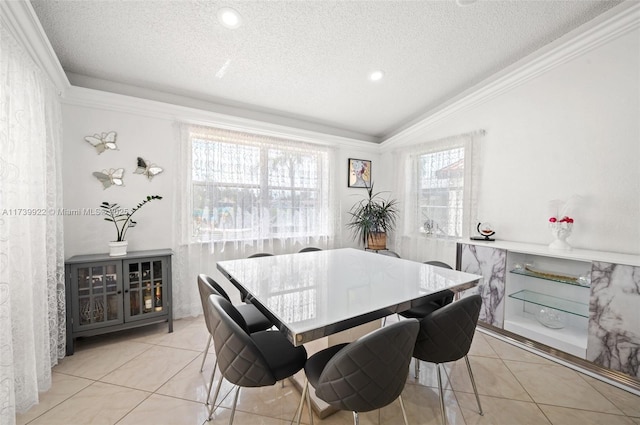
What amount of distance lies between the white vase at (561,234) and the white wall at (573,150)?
0.19 meters

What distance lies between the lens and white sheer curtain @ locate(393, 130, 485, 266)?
10.4ft

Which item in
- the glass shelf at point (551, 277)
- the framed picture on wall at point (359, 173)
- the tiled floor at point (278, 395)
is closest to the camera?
the tiled floor at point (278, 395)

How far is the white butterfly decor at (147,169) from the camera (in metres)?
2.73

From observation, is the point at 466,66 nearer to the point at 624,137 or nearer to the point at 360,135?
the point at 624,137

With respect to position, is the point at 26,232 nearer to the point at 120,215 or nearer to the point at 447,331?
the point at 120,215

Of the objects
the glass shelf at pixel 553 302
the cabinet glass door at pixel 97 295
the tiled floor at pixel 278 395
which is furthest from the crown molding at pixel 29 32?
the glass shelf at pixel 553 302

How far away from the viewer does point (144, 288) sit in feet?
8.19

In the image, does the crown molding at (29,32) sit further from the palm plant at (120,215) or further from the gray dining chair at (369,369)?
the gray dining chair at (369,369)

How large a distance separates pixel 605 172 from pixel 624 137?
0.97ft

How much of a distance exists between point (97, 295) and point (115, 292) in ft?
0.43

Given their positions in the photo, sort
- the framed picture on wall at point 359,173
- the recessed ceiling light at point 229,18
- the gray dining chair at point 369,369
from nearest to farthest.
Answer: the gray dining chair at point 369,369
the recessed ceiling light at point 229,18
the framed picture on wall at point 359,173

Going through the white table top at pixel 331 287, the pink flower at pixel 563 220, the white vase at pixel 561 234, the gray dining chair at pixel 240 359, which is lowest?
the gray dining chair at pixel 240 359

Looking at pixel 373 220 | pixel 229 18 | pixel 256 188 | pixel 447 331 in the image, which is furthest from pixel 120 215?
pixel 373 220

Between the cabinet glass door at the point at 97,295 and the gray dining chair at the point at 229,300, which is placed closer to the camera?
the gray dining chair at the point at 229,300
